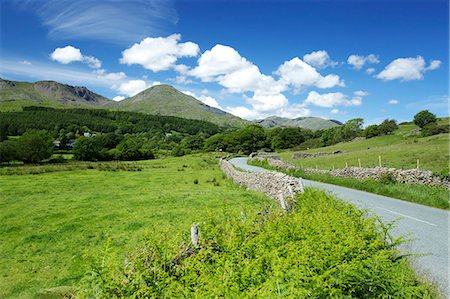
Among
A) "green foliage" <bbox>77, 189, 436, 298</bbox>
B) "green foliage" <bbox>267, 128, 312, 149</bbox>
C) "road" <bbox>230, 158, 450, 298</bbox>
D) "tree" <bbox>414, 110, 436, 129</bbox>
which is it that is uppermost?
"tree" <bbox>414, 110, 436, 129</bbox>

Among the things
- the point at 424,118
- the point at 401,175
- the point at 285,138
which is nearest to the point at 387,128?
the point at 424,118

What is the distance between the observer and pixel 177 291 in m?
5.41

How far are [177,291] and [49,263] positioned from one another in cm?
1080

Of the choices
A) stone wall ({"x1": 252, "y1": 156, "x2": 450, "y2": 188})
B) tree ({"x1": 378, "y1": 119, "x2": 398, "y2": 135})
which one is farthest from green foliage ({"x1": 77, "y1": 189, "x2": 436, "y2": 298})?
tree ({"x1": 378, "y1": 119, "x2": 398, "y2": 135})

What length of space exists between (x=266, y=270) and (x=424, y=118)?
134 meters

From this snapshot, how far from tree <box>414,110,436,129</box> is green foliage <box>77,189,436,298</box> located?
5068 inches

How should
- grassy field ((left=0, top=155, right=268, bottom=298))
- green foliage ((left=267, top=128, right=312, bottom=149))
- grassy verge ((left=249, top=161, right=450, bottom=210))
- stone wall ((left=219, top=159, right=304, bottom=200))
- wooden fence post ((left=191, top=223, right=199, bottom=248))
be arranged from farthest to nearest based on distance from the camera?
1. green foliage ((left=267, top=128, right=312, bottom=149))
2. stone wall ((left=219, top=159, right=304, bottom=200))
3. grassy verge ((left=249, top=161, right=450, bottom=210))
4. grassy field ((left=0, top=155, right=268, bottom=298))
5. wooden fence post ((left=191, top=223, right=199, bottom=248))

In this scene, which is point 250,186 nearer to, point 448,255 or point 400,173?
point 400,173

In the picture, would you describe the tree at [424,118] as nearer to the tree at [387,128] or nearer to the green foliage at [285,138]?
the tree at [387,128]

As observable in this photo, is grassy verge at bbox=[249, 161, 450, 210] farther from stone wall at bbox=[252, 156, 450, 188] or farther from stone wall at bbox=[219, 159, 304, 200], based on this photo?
stone wall at bbox=[219, 159, 304, 200]

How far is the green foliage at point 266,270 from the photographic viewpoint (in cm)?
520

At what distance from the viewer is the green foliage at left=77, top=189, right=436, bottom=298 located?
520 centimetres

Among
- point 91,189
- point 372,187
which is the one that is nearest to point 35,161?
point 91,189

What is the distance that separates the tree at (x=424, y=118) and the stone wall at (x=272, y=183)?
10890 centimetres
